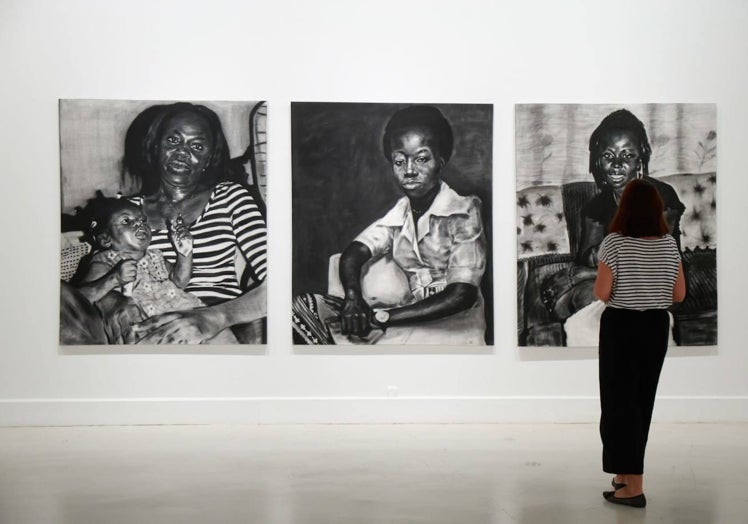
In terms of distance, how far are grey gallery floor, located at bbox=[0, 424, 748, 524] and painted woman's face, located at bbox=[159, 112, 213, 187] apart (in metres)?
2.02

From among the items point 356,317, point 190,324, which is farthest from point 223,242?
point 356,317

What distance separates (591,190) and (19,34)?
4790mm

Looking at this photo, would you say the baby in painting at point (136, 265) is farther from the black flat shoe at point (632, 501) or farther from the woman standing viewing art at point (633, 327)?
the black flat shoe at point (632, 501)

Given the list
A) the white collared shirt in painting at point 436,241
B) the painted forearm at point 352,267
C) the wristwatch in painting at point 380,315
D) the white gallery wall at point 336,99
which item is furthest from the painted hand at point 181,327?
the white collared shirt in painting at point 436,241

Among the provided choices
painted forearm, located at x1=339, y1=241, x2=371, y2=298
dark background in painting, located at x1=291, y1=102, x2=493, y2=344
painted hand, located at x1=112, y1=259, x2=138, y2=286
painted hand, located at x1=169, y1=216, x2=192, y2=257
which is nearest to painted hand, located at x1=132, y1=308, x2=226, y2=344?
painted hand, located at x1=112, y1=259, x2=138, y2=286

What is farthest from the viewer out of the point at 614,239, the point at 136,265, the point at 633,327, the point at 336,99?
the point at 336,99

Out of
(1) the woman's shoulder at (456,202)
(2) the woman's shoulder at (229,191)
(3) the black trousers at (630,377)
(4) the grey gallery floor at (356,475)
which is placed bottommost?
(4) the grey gallery floor at (356,475)

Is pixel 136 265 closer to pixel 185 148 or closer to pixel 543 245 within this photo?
pixel 185 148

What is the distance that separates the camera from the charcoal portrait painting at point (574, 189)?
7.06 metres

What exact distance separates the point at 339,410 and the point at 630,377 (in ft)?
9.82

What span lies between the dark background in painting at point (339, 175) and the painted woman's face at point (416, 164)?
0.23ft

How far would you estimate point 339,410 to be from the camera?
699 cm

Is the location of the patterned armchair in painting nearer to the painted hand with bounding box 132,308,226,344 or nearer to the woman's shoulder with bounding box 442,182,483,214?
the woman's shoulder with bounding box 442,182,483,214

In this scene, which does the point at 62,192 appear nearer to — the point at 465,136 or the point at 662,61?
the point at 465,136
